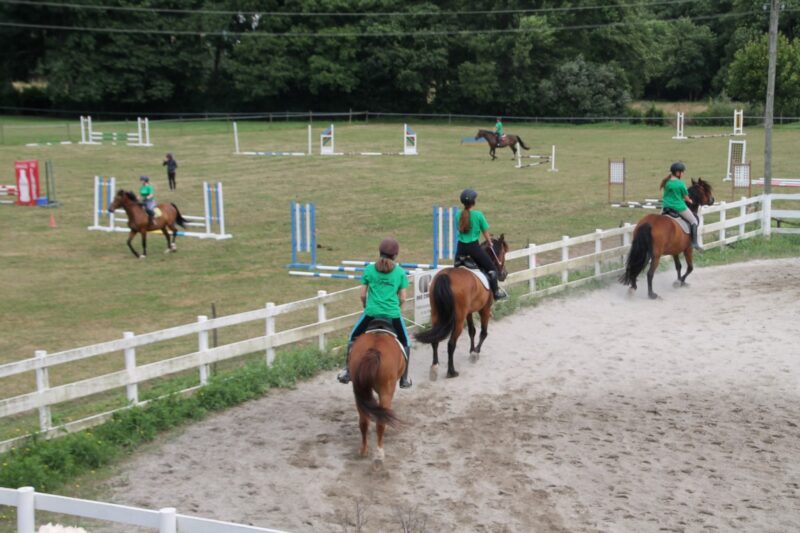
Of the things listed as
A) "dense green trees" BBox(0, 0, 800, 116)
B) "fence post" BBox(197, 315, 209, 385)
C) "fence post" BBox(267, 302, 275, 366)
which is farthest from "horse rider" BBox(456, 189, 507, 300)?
"dense green trees" BBox(0, 0, 800, 116)

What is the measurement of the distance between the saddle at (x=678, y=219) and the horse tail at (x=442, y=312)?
6.82 metres

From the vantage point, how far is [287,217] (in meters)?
27.9

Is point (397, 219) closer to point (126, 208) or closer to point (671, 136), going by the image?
point (126, 208)

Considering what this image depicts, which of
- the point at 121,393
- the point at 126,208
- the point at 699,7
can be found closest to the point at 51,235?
the point at 126,208

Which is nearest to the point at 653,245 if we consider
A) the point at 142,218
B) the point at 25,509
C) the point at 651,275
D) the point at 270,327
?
the point at 651,275

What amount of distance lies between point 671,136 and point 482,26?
23.6m

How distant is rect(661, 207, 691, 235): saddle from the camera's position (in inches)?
680

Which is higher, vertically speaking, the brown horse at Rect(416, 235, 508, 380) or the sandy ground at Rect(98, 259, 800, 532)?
the brown horse at Rect(416, 235, 508, 380)

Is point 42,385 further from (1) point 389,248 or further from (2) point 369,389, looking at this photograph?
(1) point 389,248

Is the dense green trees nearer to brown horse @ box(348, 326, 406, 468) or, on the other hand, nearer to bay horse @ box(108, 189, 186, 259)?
bay horse @ box(108, 189, 186, 259)

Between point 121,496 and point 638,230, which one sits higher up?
point 638,230

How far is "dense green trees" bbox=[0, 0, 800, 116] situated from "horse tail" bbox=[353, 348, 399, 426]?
6051 centimetres

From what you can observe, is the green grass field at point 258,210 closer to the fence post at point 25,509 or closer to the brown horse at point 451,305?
the brown horse at point 451,305

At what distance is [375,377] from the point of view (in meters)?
9.16
